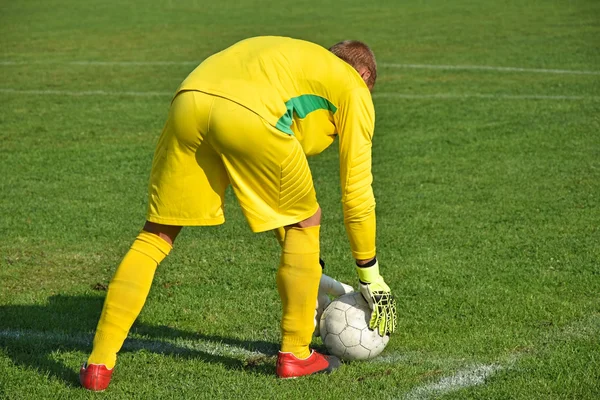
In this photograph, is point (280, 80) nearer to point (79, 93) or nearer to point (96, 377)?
point (96, 377)

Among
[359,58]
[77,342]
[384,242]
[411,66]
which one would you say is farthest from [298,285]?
[411,66]

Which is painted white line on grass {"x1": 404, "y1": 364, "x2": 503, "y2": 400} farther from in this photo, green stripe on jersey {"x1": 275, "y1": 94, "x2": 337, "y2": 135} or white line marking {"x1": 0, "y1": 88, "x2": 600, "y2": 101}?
white line marking {"x1": 0, "y1": 88, "x2": 600, "y2": 101}

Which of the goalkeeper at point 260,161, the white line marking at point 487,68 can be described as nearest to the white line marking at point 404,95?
the white line marking at point 487,68

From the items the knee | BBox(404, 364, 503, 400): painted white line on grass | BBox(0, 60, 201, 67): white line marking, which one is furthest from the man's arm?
BBox(0, 60, 201, 67): white line marking

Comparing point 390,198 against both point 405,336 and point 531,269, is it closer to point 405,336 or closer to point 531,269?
point 531,269

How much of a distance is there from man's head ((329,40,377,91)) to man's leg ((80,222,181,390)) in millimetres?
1323

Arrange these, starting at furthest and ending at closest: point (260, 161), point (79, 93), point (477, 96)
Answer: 1. point (79, 93)
2. point (477, 96)
3. point (260, 161)

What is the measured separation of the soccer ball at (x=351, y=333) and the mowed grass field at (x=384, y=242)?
93 mm

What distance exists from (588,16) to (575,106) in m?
11.8

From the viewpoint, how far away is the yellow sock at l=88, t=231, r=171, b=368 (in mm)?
4801

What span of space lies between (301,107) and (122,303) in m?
1.30

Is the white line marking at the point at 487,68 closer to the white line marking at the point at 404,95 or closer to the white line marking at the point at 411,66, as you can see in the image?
the white line marking at the point at 411,66

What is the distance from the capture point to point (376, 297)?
5.14m

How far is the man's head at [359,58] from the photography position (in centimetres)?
506
